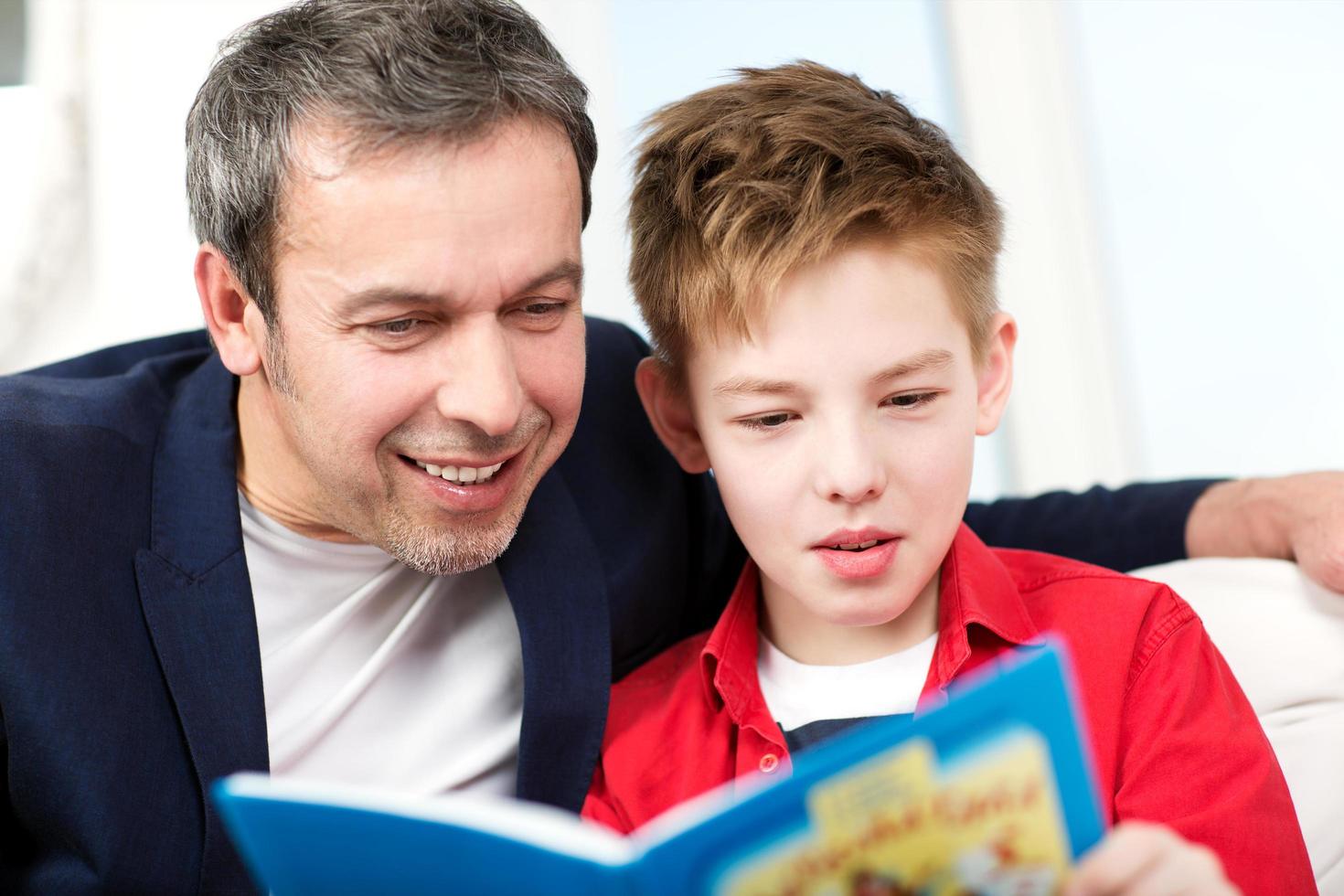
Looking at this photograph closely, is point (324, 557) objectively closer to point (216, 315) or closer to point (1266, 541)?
point (216, 315)

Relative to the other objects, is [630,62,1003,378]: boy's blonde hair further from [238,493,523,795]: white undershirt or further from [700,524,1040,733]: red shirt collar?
[238,493,523,795]: white undershirt

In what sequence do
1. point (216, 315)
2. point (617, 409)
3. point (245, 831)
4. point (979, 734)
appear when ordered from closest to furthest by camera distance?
point (979, 734)
point (245, 831)
point (216, 315)
point (617, 409)

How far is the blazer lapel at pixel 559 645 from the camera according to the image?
169cm

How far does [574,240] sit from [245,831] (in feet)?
2.71

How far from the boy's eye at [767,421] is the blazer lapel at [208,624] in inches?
25.7

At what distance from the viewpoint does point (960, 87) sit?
3.38 m

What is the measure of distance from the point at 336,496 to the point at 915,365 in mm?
746

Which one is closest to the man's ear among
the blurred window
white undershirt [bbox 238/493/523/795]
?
white undershirt [bbox 238/493/523/795]

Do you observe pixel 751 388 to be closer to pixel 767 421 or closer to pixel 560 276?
pixel 767 421

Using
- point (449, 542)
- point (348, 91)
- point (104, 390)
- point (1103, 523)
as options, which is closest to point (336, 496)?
point (449, 542)

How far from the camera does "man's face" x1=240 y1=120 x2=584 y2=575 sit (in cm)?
147

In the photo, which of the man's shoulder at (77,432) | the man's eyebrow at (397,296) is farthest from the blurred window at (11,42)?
the man's eyebrow at (397,296)

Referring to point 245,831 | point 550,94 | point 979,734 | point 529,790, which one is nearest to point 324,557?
point 529,790

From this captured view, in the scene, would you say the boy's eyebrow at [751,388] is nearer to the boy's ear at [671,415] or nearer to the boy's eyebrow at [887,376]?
the boy's eyebrow at [887,376]
